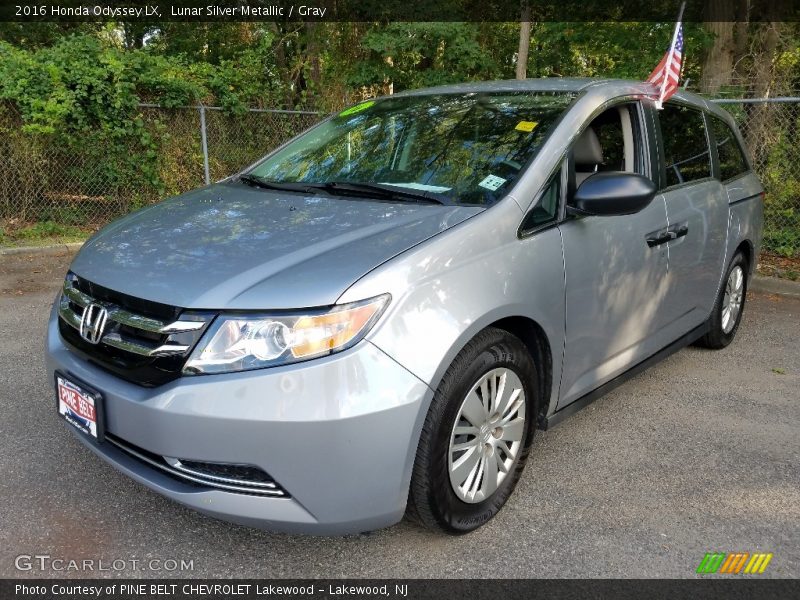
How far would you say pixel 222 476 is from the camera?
6.90ft

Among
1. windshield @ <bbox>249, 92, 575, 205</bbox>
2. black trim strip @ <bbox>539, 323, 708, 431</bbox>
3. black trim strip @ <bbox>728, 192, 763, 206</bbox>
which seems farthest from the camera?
black trim strip @ <bbox>728, 192, 763, 206</bbox>

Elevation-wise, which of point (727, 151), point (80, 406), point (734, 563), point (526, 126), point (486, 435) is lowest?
point (734, 563)

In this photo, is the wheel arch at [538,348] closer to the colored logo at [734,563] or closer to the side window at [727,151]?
the colored logo at [734,563]

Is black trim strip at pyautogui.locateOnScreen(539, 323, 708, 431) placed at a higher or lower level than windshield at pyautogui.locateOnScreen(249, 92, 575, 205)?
lower

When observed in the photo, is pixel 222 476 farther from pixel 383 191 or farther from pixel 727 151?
pixel 727 151

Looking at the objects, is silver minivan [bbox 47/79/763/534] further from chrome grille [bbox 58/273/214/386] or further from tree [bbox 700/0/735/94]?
tree [bbox 700/0/735/94]

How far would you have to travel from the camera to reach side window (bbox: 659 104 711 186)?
11.8 feet

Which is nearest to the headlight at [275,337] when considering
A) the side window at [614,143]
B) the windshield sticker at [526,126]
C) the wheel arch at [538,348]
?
the wheel arch at [538,348]

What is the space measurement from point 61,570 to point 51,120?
680cm

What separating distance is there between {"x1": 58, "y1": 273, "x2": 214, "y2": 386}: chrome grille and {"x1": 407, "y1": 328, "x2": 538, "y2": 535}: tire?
81cm

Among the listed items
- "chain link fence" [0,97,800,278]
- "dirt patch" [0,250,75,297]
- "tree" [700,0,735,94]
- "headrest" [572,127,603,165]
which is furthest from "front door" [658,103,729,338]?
"tree" [700,0,735,94]

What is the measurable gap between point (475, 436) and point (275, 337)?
2.80 feet

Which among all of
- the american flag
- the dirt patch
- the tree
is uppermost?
the tree
